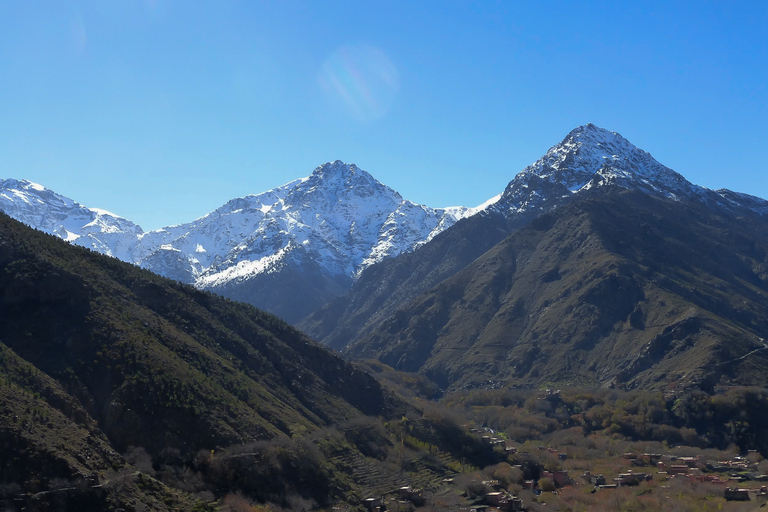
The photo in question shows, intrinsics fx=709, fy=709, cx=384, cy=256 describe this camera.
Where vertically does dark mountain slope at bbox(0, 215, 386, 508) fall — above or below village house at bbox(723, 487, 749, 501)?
above

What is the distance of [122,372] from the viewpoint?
76.2m

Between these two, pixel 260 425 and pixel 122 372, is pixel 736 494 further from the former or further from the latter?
pixel 122 372

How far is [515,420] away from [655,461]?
4308 centimetres

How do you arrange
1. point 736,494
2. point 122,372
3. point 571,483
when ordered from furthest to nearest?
point 571,483 → point 736,494 → point 122,372

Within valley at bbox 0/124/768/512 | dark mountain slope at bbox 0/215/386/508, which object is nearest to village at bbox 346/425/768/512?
valley at bbox 0/124/768/512

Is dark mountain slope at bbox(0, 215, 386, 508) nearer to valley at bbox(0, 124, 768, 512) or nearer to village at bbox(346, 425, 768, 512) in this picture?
valley at bbox(0, 124, 768, 512)

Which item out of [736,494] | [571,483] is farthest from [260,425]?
[736,494]

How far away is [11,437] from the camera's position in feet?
183

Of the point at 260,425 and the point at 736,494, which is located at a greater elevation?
the point at 260,425

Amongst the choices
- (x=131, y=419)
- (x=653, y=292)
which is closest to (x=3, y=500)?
(x=131, y=419)

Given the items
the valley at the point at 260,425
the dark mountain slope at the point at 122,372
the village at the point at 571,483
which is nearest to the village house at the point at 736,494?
the village at the point at 571,483

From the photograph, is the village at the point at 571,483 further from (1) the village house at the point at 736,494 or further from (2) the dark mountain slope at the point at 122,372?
(2) the dark mountain slope at the point at 122,372

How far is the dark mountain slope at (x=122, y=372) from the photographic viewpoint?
204 ft

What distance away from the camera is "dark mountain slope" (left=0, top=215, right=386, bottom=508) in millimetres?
62156
